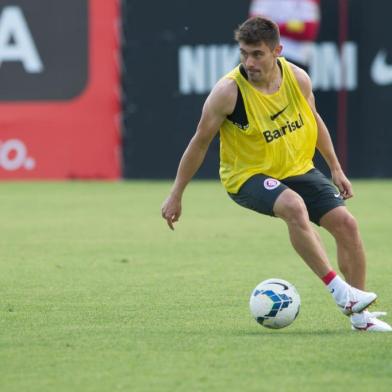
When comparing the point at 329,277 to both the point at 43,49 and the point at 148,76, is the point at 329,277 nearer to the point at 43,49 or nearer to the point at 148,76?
the point at 148,76

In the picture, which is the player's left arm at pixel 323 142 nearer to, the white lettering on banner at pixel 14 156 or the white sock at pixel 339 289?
the white sock at pixel 339 289

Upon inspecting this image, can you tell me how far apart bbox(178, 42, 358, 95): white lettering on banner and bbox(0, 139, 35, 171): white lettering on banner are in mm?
2751

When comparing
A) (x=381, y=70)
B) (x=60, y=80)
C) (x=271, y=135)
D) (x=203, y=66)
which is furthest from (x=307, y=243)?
(x=60, y=80)

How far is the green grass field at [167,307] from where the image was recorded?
605cm

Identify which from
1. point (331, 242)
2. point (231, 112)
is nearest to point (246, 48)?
point (231, 112)

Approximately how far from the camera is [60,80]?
20547 millimetres

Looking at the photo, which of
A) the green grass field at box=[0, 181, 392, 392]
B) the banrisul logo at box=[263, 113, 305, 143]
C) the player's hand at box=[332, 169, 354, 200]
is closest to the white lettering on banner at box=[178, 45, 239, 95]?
the green grass field at box=[0, 181, 392, 392]

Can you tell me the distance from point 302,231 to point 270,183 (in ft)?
1.42

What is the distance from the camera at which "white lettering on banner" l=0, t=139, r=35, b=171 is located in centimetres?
2042

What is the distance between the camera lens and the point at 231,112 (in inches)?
301

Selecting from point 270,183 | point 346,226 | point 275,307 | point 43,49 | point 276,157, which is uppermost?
point 276,157

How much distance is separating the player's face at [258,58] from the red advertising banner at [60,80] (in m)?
12.9

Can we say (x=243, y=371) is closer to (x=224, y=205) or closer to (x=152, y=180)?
(x=224, y=205)

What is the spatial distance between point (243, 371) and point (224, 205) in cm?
1076
